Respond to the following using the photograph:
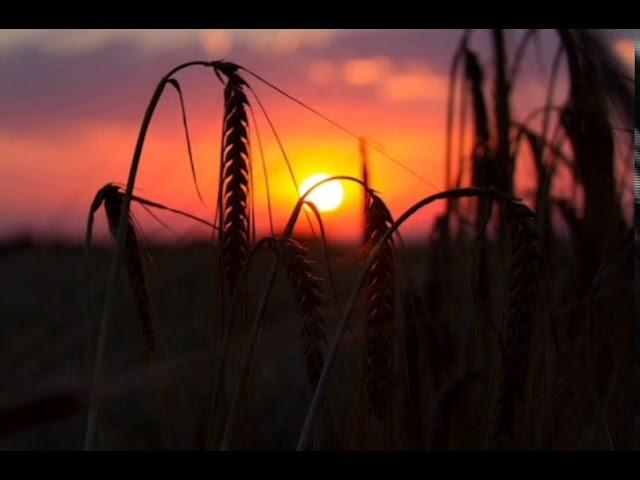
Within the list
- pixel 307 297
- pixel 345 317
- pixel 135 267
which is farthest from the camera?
pixel 135 267

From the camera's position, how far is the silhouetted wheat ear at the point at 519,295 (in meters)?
0.90

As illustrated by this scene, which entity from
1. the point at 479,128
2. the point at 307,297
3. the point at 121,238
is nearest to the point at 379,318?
the point at 307,297

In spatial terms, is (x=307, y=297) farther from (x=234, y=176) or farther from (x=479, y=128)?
(x=479, y=128)

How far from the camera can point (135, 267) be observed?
40.8 inches

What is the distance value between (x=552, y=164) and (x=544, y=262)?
2.26 feet

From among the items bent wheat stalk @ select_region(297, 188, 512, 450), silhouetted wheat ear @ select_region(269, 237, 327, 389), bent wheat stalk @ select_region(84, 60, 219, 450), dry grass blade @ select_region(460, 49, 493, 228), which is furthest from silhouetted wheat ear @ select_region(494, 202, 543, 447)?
dry grass blade @ select_region(460, 49, 493, 228)

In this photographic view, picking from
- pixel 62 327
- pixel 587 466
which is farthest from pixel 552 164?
pixel 62 327

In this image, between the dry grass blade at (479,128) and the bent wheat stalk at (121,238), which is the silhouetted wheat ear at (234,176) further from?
the dry grass blade at (479,128)

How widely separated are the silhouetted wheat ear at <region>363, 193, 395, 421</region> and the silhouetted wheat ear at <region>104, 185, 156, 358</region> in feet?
0.83

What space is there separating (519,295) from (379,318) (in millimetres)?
146

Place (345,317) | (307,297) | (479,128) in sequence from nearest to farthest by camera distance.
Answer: (345,317), (307,297), (479,128)

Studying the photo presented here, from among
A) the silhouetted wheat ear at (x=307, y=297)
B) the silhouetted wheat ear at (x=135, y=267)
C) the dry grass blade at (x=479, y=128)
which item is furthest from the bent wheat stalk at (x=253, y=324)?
the dry grass blade at (x=479, y=128)

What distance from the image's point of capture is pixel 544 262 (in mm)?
914

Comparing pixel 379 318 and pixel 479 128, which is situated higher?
pixel 479 128
